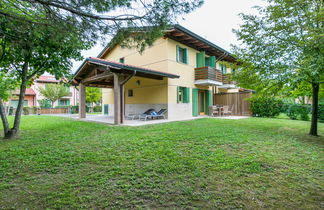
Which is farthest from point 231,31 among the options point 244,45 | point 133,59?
point 133,59

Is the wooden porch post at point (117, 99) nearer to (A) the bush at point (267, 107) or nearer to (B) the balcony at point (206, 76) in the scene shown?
(B) the balcony at point (206, 76)

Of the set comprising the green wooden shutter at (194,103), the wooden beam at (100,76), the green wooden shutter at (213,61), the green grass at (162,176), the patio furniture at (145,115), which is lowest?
the green grass at (162,176)

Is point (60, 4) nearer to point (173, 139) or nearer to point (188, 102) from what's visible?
point (173, 139)

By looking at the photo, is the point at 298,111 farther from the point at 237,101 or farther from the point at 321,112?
the point at 237,101

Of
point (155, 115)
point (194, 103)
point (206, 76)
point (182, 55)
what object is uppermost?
A: point (182, 55)

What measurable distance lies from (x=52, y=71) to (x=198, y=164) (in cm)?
495

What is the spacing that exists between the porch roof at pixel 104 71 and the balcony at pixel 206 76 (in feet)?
9.52

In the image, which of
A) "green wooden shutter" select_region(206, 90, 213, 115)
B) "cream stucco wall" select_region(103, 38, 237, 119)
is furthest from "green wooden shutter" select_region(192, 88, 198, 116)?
"green wooden shutter" select_region(206, 90, 213, 115)

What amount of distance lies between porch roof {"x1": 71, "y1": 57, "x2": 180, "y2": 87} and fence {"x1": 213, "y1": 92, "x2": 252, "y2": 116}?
6.10 metres

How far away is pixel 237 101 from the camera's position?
14109 mm

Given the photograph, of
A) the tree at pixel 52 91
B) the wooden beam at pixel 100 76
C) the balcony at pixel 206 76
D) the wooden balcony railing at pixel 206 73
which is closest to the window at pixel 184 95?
the balcony at pixel 206 76

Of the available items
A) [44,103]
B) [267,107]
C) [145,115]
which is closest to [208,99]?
[267,107]

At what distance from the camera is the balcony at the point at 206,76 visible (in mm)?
12406

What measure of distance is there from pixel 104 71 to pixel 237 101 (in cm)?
1073
